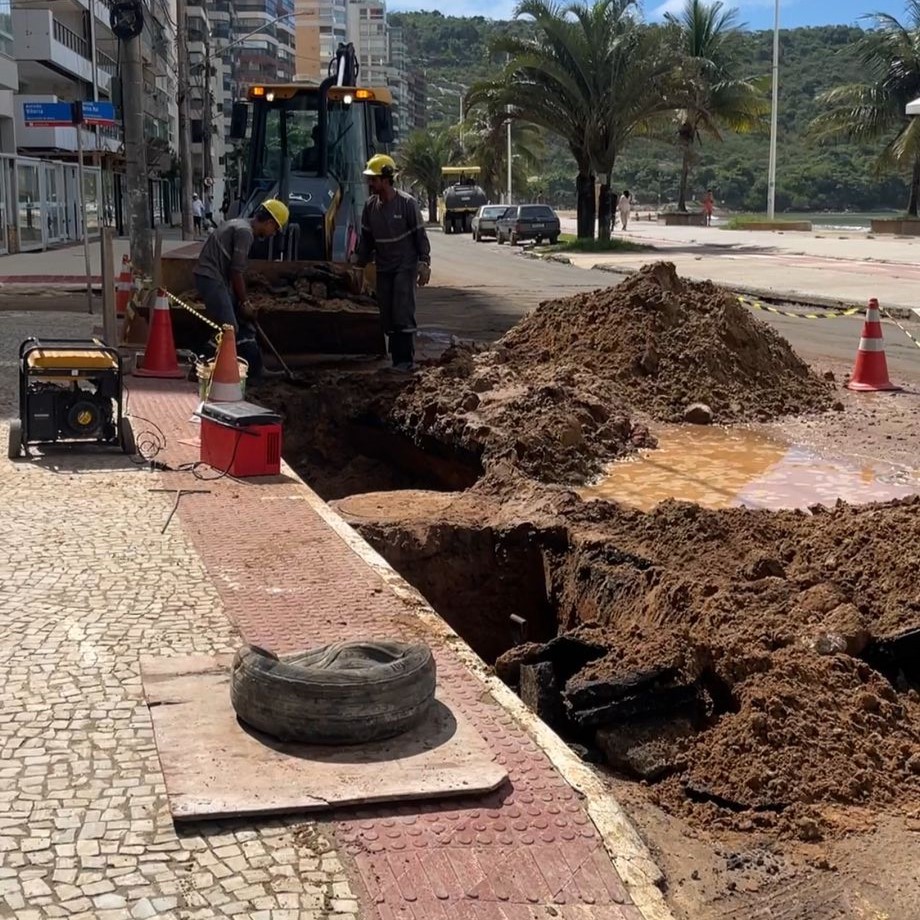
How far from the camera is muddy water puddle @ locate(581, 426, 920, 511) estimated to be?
8055mm

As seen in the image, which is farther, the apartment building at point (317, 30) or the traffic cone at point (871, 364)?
the apartment building at point (317, 30)

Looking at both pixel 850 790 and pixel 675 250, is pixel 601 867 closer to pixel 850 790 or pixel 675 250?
pixel 850 790

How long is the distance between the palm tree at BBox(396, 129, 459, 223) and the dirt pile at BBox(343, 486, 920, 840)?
80123mm

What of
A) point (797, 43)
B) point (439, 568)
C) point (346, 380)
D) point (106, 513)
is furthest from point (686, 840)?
point (797, 43)

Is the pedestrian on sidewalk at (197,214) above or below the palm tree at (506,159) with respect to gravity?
below

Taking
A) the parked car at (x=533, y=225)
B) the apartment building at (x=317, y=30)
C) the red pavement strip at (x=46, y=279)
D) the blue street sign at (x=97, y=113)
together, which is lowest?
the red pavement strip at (x=46, y=279)

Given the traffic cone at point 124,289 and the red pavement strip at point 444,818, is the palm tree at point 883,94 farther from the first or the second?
the red pavement strip at point 444,818

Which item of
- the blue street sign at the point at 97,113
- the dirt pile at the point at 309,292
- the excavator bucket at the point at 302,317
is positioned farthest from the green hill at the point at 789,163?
the excavator bucket at the point at 302,317

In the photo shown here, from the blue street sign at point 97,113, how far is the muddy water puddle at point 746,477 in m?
9.90

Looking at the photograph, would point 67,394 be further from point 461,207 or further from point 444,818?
point 461,207

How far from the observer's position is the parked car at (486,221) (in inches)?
1943

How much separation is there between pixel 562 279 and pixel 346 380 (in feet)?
52.6

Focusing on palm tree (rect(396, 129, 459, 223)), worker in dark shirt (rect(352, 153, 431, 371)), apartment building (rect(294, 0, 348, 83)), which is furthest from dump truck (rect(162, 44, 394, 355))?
apartment building (rect(294, 0, 348, 83))

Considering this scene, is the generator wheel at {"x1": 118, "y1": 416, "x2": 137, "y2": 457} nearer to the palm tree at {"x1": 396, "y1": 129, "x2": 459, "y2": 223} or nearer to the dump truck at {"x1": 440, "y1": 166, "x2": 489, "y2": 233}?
the dump truck at {"x1": 440, "y1": 166, "x2": 489, "y2": 233}
